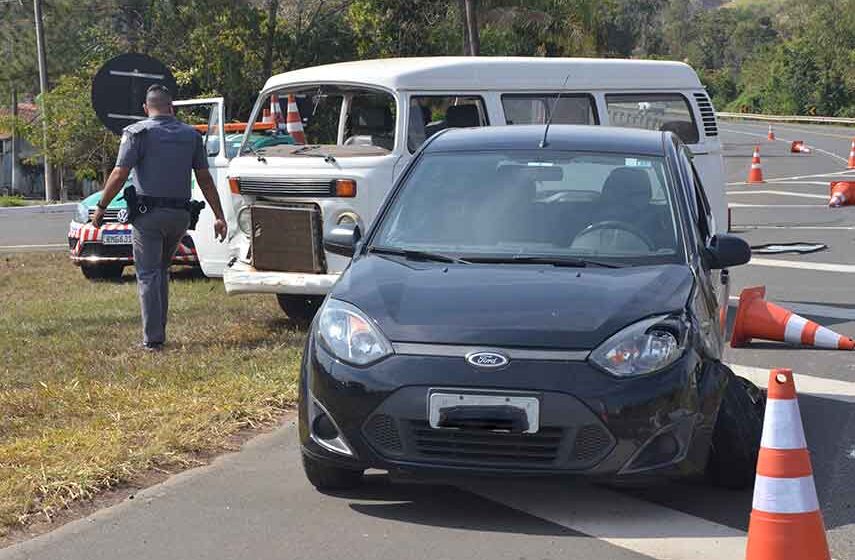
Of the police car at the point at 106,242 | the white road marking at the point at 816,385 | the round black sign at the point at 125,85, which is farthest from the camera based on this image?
the police car at the point at 106,242

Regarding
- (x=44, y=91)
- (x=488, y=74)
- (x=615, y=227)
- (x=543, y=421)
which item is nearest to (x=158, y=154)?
(x=488, y=74)

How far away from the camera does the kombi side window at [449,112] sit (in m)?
10.4

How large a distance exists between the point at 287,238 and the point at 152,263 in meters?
0.98

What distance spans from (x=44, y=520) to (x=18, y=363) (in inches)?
148

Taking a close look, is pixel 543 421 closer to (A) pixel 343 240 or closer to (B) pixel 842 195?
(A) pixel 343 240

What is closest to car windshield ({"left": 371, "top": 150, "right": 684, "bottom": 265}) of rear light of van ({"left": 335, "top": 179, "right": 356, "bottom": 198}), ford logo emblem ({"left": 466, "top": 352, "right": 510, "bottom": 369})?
ford logo emblem ({"left": 466, "top": 352, "right": 510, "bottom": 369})

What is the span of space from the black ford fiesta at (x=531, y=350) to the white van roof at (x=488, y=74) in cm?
380

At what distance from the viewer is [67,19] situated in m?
52.8

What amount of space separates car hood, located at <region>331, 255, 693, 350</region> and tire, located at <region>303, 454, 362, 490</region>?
70 centimetres

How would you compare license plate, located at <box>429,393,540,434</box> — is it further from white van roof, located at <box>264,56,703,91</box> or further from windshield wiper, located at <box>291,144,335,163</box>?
white van roof, located at <box>264,56,703,91</box>

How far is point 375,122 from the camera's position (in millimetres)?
11039

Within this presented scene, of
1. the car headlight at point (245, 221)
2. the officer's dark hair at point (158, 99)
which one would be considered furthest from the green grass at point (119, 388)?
the officer's dark hair at point (158, 99)

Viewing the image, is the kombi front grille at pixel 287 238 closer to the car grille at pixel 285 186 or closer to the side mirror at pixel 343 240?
the car grille at pixel 285 186

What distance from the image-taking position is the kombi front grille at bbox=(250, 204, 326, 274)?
9.89 metres
